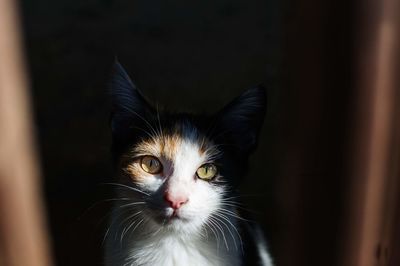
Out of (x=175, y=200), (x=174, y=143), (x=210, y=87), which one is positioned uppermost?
(x=210, y=87)

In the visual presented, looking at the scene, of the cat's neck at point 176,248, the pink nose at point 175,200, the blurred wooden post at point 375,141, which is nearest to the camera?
the blurred wooden post at point 375,141

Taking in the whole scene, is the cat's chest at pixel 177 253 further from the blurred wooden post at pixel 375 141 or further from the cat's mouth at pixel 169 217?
the blurred wooden post at pixel 375 141

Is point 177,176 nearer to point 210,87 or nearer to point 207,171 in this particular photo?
point 207,171

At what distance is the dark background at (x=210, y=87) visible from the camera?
26.4 inches

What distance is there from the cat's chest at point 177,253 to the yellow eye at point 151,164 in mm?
160

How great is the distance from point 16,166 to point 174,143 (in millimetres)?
520

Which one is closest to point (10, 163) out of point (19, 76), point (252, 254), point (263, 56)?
point (19, 76)

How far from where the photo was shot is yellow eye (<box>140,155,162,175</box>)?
118cm

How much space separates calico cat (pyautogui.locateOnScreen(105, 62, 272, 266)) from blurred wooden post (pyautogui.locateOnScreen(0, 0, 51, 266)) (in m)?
0.39

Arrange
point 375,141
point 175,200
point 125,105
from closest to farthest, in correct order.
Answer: point 375,141, point 175,200, point 125,105

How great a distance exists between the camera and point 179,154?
1.17 meters

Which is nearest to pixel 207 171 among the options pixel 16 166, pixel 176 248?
pixel 176 248

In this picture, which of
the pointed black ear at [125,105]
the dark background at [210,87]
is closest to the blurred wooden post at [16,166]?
the dark background at [210,87]

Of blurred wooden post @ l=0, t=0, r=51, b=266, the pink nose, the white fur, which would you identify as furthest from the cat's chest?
blurred wooden post @ l=0, t=0, r=51, b=266
